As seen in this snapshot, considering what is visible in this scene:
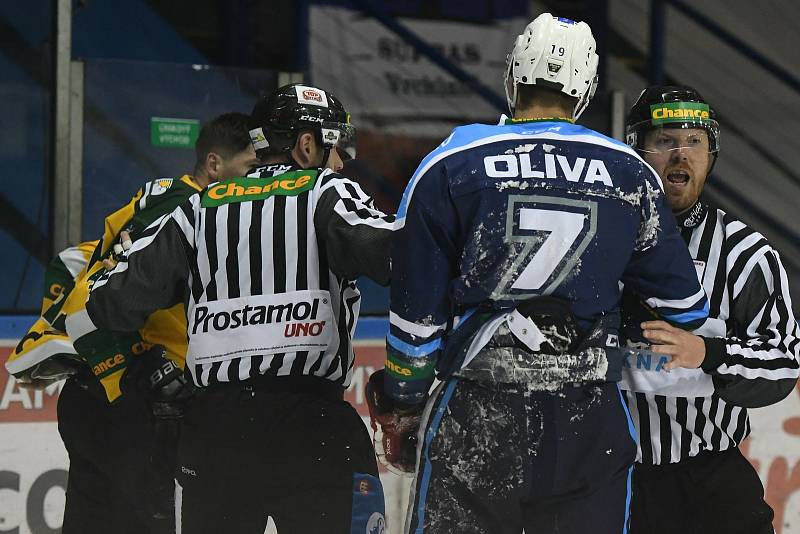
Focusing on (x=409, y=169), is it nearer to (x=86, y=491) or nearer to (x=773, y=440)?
(x=773, y=440)

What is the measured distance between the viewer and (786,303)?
8.55ft

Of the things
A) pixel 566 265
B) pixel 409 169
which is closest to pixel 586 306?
pixel 566 265

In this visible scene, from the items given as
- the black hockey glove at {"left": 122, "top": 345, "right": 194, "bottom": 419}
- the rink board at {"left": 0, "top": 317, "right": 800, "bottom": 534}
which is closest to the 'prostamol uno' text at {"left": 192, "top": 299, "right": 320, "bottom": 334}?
the black hockey glove at {"left": 122, "top": 345, "right": 194, "bottom": 419}

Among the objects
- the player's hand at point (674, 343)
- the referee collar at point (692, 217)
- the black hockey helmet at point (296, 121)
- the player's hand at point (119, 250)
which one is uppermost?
the black hockey helmet at point (296, 121)

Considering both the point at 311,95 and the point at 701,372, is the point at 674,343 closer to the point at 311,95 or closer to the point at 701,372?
the point at 701,372

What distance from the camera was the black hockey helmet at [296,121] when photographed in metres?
2.72

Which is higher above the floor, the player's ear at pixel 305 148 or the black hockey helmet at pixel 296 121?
the black hockey helmet at pixel 296 121

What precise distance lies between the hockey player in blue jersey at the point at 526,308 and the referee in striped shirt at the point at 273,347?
317mm

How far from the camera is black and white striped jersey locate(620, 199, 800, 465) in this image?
2.48 meters

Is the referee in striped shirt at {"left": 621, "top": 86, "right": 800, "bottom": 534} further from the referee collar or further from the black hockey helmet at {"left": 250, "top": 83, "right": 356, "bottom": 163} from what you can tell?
the black hockey helmet at {"left": 250, "top": 83, "right": 356, "bottom": 163}

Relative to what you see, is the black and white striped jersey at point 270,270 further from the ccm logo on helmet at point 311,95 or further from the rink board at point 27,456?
the rink board at point 27,456

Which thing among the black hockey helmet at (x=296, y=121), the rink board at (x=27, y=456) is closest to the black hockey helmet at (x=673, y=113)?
the black hockey helmet at (x=296, y=121)

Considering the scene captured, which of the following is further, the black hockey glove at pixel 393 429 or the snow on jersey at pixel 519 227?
the black hockey glove at pixel 393 429

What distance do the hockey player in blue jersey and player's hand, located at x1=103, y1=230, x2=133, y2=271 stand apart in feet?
3.00
